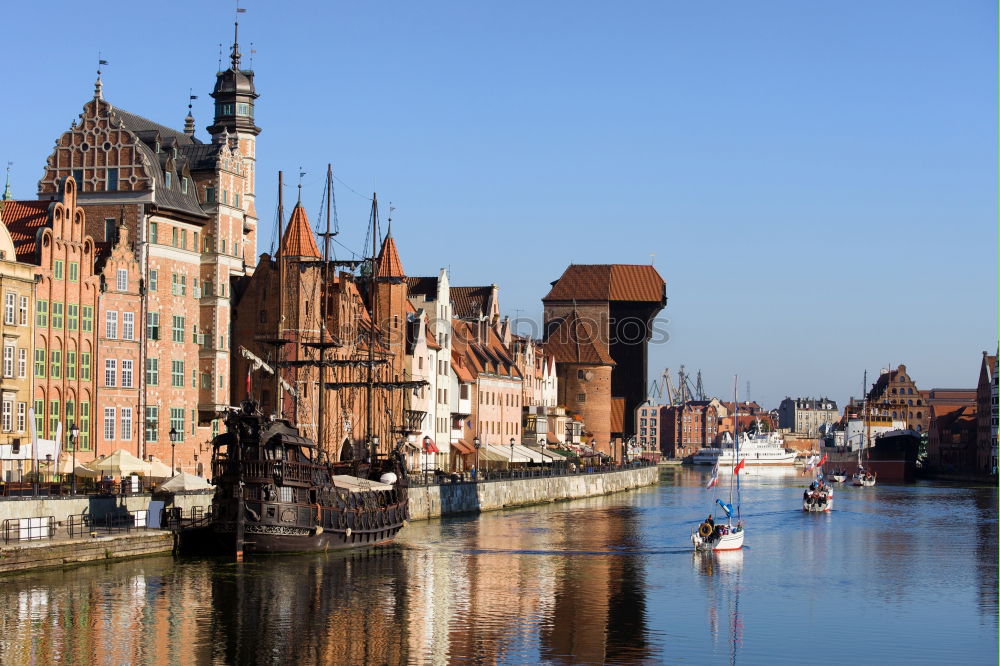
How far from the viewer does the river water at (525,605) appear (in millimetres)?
45312

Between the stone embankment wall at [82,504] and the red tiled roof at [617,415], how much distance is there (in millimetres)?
120248

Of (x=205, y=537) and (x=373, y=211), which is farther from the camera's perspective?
(x=373, y=211)

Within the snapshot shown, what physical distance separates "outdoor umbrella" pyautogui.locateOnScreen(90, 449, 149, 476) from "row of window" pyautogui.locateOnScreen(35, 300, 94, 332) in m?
9.44

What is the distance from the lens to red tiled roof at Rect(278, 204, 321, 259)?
322 ft

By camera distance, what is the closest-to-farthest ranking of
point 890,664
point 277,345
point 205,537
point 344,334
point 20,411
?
point 890,664 < point 205,537 < point 20,411 < point 277,345 < point 344,334

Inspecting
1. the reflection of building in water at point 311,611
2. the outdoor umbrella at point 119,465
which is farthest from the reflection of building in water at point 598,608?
the outdoor umbrella at point 119,465

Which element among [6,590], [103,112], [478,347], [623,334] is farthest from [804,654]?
[623,334]

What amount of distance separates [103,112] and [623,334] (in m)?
116

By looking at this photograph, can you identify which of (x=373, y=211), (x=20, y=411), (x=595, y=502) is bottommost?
(x=595, y=502)

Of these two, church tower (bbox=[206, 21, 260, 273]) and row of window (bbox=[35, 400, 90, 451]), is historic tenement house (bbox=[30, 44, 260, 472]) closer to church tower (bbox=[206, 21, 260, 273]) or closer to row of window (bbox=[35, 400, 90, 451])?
row of window (bbox=[35, 400, 90, 451])

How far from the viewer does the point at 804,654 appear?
4672cm

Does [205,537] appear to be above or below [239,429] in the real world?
below

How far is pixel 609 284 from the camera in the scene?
641 ft

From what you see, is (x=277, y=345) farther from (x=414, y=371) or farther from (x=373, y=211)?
(x=414, y=371)
